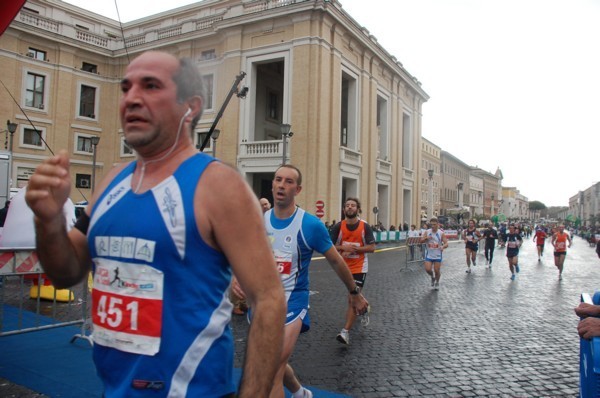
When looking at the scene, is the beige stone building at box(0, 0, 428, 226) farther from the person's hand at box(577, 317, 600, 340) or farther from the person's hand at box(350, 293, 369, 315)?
the person's hand at box(577, 317, 600, 340)

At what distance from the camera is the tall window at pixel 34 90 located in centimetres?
2981

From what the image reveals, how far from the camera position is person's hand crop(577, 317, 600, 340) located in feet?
9.78

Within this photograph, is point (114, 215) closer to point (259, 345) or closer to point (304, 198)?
point (259, 345)

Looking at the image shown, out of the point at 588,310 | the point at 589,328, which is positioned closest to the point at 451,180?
the point at 588,310

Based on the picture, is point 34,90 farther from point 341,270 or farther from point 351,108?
point 341,270

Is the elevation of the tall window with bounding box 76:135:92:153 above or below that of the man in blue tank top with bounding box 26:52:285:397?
above

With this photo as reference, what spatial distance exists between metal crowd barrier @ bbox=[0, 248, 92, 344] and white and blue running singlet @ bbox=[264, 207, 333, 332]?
2.24 meters

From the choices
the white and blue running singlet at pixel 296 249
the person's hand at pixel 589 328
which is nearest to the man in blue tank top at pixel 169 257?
the white and blue running singlet at pixel 296 249

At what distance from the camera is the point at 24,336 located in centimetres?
626

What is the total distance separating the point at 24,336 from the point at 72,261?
5.78m

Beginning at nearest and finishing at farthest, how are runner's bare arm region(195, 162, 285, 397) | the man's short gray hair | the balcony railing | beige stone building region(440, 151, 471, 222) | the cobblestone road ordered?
runner's bare arm region(195, 162, 285, 397) → the man's short gray hair → the cobblestone road → the balcony railing → beige stone building region(440, 151, 471, 222)

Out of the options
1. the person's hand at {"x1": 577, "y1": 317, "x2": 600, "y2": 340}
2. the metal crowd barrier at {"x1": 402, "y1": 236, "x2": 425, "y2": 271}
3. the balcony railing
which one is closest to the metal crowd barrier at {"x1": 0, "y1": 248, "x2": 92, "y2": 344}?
the person's hand at {"x1": 577, "y1": 317, "x2": 600, "y2": 340}

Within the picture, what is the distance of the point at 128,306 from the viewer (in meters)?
1.53

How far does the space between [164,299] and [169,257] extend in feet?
0.47
